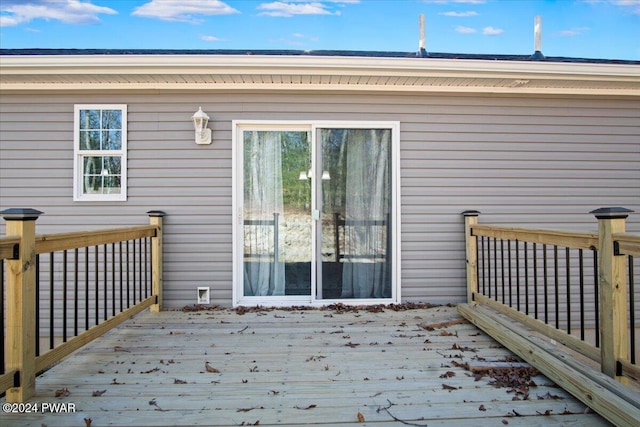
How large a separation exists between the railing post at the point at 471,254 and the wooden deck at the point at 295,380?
0.55m

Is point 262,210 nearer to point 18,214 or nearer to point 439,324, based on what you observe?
point 439,324

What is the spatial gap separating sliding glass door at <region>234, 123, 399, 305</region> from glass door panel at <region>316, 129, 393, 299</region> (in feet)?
0.04

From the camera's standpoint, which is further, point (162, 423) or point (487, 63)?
point (487, 63)

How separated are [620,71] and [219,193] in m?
4.34

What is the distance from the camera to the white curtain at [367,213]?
4.19 meters

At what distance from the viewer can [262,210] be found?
4.19m

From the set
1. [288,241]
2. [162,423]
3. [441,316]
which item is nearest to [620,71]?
[441,316]

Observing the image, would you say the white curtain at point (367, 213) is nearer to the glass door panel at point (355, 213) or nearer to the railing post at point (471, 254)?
the glass door panel at point (355, 213)

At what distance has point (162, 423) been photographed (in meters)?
1.84

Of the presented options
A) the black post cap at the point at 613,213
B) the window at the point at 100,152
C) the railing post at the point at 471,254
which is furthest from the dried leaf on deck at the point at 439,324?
the window at the point at 100,152

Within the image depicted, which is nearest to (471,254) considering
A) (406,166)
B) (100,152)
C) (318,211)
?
(406,166)

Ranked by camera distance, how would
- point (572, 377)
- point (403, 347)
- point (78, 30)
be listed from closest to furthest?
point (572, 377) → point (403, 347) → point (78, 30)

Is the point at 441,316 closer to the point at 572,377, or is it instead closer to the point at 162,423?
the point at 572,377

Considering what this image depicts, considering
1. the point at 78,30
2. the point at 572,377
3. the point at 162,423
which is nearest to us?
the point at 162,423
